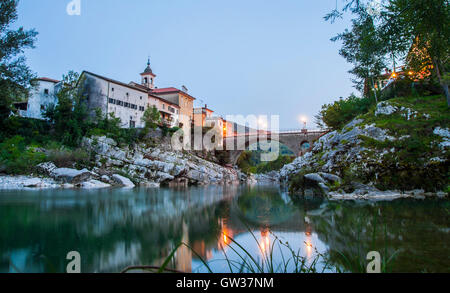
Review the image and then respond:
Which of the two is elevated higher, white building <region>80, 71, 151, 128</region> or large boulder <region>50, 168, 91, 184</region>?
white building <region>80, 71, 151, 128</region>

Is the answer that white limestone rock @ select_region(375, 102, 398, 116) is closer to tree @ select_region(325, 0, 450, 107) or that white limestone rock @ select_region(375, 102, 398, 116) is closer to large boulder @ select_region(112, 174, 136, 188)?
tree @ select_region(325, 0, 450, 107)

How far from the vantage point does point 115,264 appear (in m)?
3.36

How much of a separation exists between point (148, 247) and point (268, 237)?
85.7 inches

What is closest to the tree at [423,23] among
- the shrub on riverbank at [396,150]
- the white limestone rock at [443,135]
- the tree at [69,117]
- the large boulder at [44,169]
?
the shrub on riverbank at [396,150]

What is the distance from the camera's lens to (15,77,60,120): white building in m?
34.0

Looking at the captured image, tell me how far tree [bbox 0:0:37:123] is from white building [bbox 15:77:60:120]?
1240 cm

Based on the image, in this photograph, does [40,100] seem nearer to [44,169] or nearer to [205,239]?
[44,169]

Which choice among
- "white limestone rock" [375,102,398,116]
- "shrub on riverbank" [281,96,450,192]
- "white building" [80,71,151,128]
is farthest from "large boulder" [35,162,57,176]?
"white limestone rock" [375,102,398,116]

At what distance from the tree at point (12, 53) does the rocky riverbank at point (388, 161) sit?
23.7 metres

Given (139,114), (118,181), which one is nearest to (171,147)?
(139,114)

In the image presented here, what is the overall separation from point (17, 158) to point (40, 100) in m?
18.3

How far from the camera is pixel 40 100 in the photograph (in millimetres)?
35250

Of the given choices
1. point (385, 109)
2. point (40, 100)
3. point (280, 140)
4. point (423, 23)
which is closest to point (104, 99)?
A: point (40, 100)
